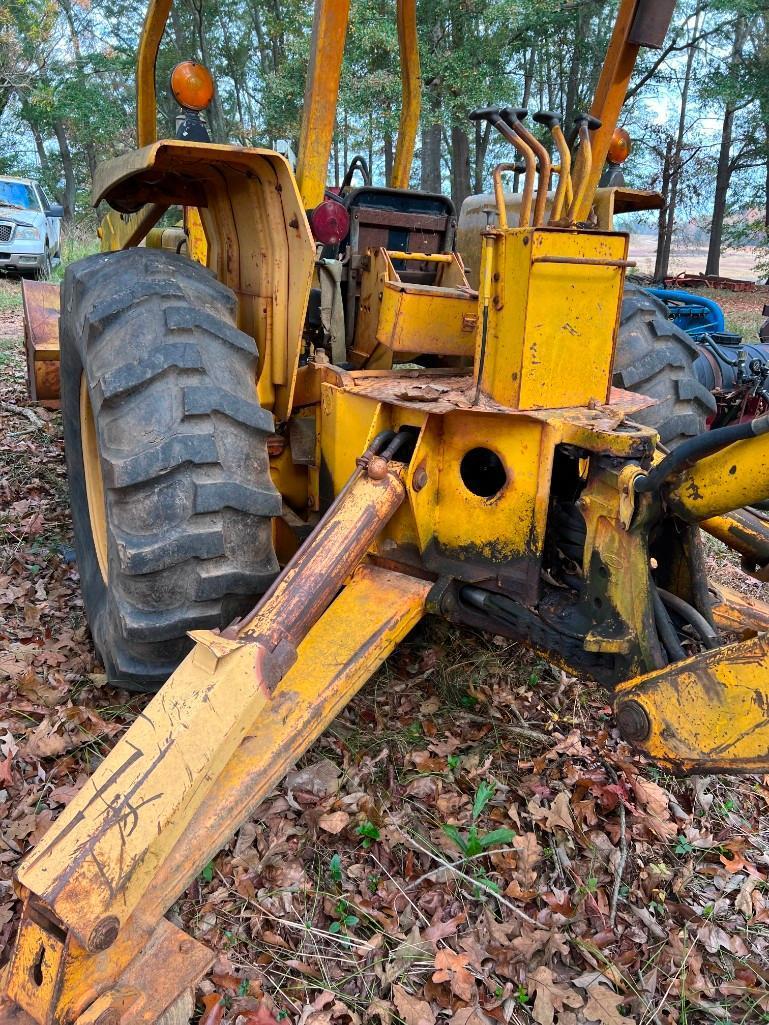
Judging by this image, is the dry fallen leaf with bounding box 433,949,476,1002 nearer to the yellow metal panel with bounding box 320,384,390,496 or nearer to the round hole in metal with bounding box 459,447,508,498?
the round hole in metal with bounding box 459,447,508,498

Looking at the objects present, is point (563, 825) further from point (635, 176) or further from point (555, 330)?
point (635, 176)

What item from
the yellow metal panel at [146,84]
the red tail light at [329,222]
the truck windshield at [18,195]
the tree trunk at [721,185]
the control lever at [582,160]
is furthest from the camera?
the tree trunk at [721,185]

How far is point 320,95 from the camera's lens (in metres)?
2.68

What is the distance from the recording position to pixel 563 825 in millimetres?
2658

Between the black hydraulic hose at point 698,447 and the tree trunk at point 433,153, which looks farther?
the tree trunk at point 433,153

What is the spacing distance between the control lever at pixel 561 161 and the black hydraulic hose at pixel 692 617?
3.95 feet

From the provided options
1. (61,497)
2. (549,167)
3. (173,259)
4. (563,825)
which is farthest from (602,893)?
(61,497)

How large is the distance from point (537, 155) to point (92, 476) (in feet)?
7.40

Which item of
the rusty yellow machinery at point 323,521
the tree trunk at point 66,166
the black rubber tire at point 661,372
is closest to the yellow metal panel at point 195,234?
the rusty yellow machinery at point 323,521

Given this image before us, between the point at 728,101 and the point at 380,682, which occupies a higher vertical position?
the point at 728,101

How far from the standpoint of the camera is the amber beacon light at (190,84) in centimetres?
290

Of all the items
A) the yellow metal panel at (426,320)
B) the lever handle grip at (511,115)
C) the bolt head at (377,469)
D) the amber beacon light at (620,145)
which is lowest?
the bolt head at (377,469)

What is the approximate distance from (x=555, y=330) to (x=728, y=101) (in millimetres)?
21374

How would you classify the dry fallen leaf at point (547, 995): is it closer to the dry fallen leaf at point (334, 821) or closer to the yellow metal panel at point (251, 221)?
the dry fallen leaf at point (334, 821)
